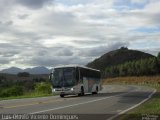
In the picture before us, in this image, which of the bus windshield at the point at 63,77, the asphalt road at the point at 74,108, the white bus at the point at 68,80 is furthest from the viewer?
the bus windshield at the point at 63,77

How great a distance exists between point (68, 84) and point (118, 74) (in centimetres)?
15545

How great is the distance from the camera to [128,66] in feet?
615

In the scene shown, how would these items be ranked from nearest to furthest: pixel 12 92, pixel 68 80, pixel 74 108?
pixel 74 108
pixel 68 80
pixel 12 92

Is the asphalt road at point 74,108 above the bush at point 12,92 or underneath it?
underneath

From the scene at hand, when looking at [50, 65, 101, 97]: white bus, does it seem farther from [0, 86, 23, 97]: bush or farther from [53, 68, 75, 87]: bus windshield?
[0, 86, 23, 97]: bush

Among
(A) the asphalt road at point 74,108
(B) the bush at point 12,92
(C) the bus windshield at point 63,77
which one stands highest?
(C) the bus windshield at point 63,77

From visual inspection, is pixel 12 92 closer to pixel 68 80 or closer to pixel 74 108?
pixel 68 80

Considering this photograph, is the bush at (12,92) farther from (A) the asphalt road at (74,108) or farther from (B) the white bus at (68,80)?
(A) the asphalt road at (74,108)

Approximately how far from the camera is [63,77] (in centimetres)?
4112

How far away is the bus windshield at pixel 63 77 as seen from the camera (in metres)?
41.0

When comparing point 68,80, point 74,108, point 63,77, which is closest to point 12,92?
point 63,77

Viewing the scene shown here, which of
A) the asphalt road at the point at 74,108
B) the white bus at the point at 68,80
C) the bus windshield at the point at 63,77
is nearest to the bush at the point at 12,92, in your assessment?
the white bus at the point at 68,80

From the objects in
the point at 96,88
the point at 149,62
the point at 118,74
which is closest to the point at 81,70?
the point at 96,88

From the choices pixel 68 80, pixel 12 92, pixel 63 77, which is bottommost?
pixel 12 92
